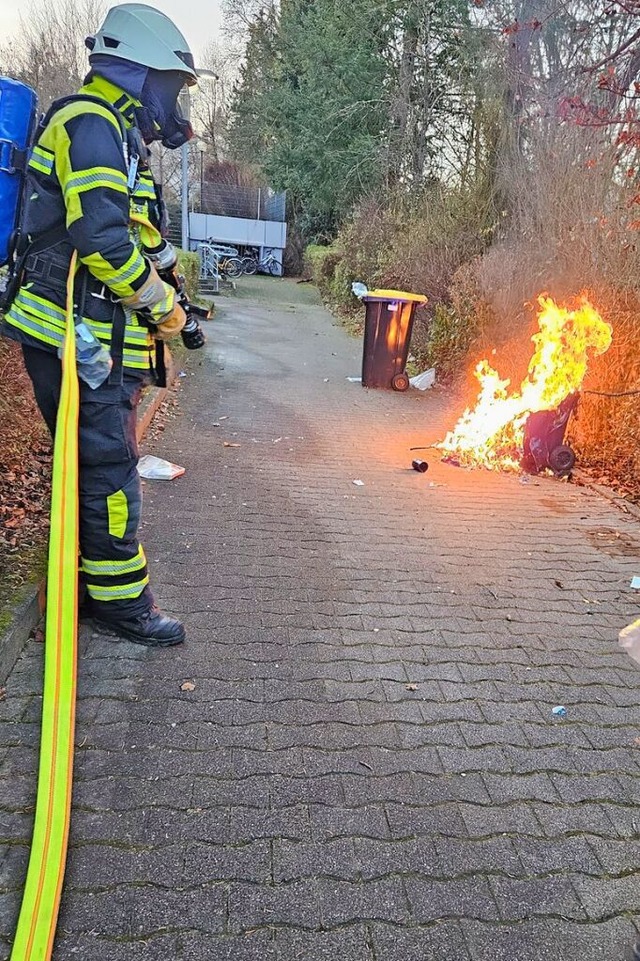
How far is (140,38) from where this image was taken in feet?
8.57

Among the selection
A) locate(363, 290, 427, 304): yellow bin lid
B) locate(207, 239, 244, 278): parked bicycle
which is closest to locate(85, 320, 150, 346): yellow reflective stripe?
locate(363, 290, 427, 304): yellow bin lid

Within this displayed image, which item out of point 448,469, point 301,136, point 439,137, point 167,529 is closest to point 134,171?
point 167,529

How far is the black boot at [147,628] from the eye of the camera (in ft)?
10.3

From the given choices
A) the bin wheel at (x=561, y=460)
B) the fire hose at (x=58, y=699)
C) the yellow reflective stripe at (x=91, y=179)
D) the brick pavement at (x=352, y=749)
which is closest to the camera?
the fire hose at (x=58, y=699)

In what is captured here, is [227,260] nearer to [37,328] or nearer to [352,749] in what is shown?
[37,328]

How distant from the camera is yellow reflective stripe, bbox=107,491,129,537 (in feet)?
9.36

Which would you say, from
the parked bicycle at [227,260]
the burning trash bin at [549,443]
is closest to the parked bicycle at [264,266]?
the parked bicycle at [227,260]

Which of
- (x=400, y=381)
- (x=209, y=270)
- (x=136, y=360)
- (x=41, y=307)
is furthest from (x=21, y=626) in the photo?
(x=209, y=270)

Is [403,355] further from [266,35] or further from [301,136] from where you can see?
[266,35]

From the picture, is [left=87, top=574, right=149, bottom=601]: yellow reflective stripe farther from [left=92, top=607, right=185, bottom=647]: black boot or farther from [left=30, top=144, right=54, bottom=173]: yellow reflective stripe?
[left=30, top=144, right=54, bottom=173]: yellow reflective stripe

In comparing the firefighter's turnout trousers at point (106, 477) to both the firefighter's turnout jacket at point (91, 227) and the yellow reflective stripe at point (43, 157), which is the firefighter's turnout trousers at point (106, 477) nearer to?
the firefighter's turnout jacket at point (91, 227)

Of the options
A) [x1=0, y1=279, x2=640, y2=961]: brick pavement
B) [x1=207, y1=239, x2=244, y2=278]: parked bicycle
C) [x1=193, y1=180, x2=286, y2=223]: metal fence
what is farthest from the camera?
[x1=193, y1=180, x2=286, y2=223]: metal fence

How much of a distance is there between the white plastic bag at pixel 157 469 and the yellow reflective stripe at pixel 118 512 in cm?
251

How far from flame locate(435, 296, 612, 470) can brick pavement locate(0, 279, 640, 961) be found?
1444 millimetres
